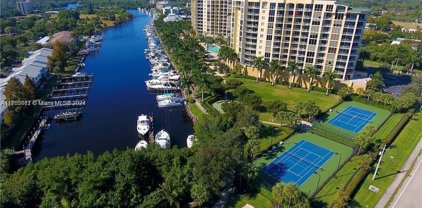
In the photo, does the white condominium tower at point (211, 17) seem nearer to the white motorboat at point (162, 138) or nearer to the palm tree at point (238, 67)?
the palm tree at point (238, 67)

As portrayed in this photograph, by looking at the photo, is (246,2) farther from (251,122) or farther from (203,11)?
(203,11)

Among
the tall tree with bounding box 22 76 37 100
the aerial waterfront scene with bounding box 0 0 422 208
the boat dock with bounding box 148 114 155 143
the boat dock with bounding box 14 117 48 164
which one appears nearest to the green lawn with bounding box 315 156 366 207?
the aerial waterfront scene with bounding box 0 0 422 208

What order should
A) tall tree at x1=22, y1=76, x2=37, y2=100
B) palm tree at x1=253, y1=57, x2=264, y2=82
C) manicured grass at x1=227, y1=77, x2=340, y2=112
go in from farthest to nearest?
palm tree at x1=253, y1=57, x2=264, y2=82 < manicured grass at x1=227, y1=77, x2=340, y2=112 < tall tree at x1=22, y1=76, x2=37, y2=100

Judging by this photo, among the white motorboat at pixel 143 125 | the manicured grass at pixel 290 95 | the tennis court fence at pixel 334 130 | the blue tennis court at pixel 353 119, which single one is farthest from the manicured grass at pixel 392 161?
the white motorboat at pixel 143 125

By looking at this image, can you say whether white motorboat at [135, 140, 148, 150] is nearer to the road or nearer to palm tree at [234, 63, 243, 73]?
the road

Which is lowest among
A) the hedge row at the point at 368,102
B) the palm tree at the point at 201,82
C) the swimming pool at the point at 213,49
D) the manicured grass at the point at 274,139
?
the manicured grass at the point at 274,139
